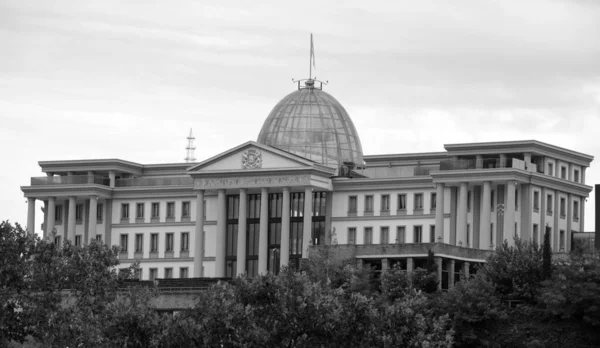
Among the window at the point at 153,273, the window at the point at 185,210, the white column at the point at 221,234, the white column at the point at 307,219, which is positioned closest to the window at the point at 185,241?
the window at the point at 185,210

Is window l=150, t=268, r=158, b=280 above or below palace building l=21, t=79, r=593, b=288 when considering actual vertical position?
below

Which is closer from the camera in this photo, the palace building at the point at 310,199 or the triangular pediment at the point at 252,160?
the palace building at the point at 310,199

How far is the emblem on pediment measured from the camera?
18462 cm

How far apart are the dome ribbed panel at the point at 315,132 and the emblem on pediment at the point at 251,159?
7.95m

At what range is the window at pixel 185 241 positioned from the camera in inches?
7638

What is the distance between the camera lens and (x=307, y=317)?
10475 cm

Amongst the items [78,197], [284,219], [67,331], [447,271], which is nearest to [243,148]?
[284,219]

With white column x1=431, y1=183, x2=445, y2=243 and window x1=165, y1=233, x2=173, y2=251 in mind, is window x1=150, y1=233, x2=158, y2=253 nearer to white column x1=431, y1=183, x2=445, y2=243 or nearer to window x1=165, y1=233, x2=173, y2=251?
window x1=165, y1=233, x2=173, y2=251

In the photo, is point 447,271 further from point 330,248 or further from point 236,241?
point 236,241

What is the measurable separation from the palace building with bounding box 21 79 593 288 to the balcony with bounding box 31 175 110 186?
16 cm

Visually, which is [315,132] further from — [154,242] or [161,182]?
[154,242]

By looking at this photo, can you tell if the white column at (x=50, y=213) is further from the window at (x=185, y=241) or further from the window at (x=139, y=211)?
the window at (x=185, y=241)

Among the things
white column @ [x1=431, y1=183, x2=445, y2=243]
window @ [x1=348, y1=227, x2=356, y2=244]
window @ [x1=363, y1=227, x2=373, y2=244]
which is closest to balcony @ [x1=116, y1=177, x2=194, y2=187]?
window @ [x1=348, y1=227, x2=356, y2=244]

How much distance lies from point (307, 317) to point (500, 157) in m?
73.8
